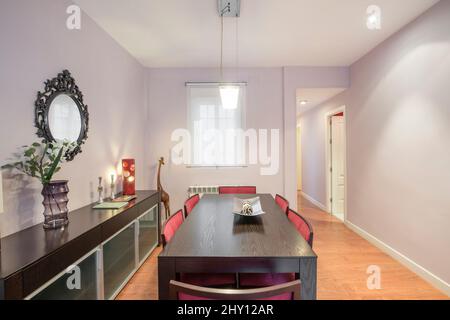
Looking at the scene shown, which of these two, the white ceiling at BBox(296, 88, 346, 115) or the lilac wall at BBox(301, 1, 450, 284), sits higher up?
the white ceiling at BBox(296, 88, 346, 115)

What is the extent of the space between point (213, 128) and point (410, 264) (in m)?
3.12

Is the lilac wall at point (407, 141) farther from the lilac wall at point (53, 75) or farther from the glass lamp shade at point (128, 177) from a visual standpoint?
the lilac wall at point (53, 75)

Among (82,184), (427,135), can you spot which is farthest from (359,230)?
(82,184)

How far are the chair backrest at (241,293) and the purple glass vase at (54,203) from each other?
51.5 inches

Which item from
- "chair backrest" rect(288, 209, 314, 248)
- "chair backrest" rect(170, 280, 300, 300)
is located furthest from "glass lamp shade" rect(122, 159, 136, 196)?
"chair backrest" rect(170, 280, 300, 300)

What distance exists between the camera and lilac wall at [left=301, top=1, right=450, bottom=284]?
2115mm

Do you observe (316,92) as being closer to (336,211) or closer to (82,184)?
(336,211)

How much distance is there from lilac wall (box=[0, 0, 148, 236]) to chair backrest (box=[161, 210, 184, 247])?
3.46 feet

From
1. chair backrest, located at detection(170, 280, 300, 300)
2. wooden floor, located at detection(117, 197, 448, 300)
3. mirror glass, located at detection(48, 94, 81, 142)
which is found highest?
mirror glass, located at detection(48, 94, 81, 142)

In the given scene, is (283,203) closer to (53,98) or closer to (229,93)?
(229,93)

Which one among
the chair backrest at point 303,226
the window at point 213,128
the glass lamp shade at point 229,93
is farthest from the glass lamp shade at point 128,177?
the chair backrest at point 303,226

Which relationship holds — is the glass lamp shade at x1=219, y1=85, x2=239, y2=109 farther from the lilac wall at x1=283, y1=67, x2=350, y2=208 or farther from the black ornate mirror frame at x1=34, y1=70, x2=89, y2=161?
the lilac wall at x1=283, y1=67, x2=350, y2=208

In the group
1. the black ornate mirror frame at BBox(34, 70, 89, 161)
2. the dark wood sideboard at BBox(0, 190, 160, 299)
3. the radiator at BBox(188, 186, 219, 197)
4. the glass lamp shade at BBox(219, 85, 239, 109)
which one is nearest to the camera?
the dark wood sideboard at BBox(0, 190, 160, 299)

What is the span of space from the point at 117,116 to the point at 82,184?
1.08 meters
